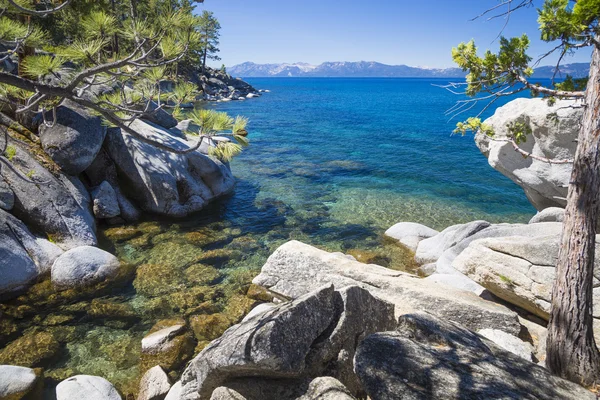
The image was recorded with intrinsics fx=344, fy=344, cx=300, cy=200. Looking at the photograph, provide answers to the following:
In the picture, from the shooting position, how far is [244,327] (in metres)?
6.00

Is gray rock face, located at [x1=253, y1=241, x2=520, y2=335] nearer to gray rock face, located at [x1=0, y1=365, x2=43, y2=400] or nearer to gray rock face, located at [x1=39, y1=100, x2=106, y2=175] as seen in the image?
gray rock face, located at [x1=0, y1=365, x2=43, y2=400]

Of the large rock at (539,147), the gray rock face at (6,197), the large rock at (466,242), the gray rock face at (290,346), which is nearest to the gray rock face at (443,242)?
the large rock at (466,242)

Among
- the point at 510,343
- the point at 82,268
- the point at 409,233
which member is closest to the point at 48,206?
the point at 82,268

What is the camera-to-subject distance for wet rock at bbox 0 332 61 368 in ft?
26.7

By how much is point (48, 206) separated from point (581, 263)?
50.6 ft

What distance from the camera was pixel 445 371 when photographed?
465cm

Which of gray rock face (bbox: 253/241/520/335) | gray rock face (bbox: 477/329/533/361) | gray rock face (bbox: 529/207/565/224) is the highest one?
gray rock face (bbox: 529/207/565/224)

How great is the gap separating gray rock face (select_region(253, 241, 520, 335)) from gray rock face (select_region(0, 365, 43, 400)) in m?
5.52

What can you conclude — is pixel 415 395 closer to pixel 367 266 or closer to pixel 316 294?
pixel 316 294

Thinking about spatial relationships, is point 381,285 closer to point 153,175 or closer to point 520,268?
point 520,268

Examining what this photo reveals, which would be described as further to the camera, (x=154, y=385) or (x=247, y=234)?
(x=247, y=234)

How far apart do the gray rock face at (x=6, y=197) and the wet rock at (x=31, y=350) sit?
5.07 meters

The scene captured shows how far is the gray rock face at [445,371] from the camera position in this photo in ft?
14.4

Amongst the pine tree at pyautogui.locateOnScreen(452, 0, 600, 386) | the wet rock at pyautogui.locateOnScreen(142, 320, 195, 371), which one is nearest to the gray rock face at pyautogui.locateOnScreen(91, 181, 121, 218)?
the wet rock at pyautogui.locateOnScreen(142, 320, 195, 371)
